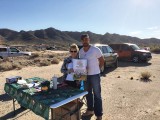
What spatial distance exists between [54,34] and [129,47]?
12416cm

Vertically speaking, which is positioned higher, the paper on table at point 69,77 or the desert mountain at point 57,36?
the desert mountain at point 57,36

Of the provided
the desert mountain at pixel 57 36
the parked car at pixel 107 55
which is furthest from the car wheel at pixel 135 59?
the desert mountain at pixel 57 36

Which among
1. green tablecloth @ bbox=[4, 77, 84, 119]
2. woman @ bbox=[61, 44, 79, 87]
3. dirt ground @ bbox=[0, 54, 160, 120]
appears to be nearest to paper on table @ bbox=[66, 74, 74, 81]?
woman @ bbox=[61, 44, 79, 87]

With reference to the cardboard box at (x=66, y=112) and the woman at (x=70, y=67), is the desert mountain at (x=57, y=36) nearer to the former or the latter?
the woman at (x=70, y=67)

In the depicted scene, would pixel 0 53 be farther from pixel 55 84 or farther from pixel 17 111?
pixel 55 84

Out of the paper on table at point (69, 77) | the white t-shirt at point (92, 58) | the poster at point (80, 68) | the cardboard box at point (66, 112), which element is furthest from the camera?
the paper on table at point (69, 77)

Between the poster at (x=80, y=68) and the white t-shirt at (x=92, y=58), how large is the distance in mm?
200

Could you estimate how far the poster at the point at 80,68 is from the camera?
17.5 feet

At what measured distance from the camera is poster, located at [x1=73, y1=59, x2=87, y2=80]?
5.32 metres

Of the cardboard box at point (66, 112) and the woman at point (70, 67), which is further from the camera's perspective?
the woman at point (70, 67)

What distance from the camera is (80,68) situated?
5.35 m

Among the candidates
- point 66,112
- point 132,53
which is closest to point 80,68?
point 66,112

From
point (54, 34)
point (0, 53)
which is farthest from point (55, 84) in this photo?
point (54, 34)

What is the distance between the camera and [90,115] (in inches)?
244
